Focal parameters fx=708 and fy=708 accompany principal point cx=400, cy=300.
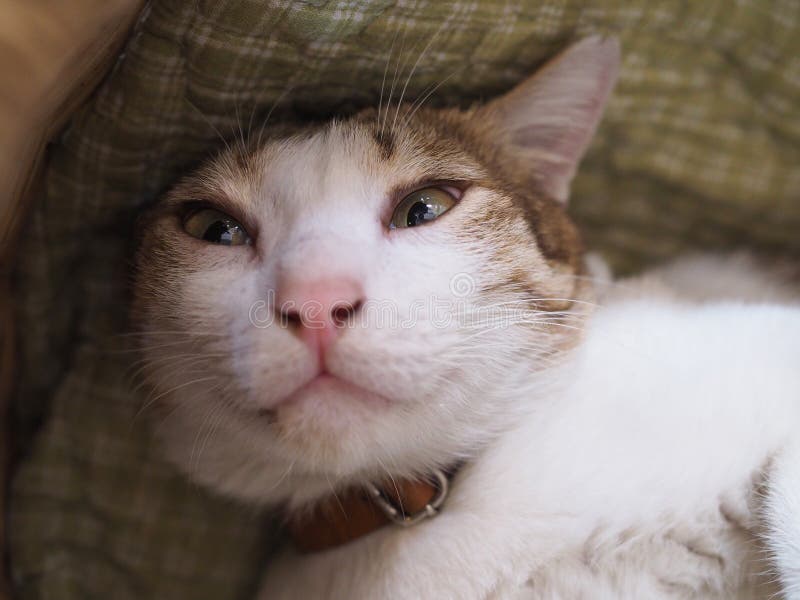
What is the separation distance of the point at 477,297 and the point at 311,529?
59 cm

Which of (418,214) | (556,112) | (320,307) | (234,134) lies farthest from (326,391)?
(556,112)

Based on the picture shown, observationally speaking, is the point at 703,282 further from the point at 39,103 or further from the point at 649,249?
the point at 39,103

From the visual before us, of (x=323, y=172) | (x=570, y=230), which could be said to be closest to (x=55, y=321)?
(x=323, y=172)

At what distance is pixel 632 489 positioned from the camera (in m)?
1.20

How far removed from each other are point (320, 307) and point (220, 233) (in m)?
0.36

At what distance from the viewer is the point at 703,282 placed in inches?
68.6

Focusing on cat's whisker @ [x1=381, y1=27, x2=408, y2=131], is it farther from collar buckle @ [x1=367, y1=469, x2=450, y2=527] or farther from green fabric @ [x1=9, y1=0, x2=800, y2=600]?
collar buckle @ [x1=367, y1=469, x2=450, y2=527]

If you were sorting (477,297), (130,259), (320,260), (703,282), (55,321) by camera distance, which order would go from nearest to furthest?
(320,260), (477,297), (130,259), (55,321), (703,282)

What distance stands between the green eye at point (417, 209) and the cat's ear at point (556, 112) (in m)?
0.31

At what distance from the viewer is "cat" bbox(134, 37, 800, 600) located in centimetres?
100

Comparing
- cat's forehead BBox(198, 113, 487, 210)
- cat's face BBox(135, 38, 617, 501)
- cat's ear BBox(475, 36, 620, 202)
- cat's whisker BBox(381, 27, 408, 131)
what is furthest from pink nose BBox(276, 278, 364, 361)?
cat's ear BBox(475, 36, 620, 202)

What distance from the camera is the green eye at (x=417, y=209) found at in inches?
46.5

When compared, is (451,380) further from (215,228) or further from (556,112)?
(556,112)

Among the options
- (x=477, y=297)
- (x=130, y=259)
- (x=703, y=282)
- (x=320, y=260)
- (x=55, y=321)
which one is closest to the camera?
(x=320, y=260)
